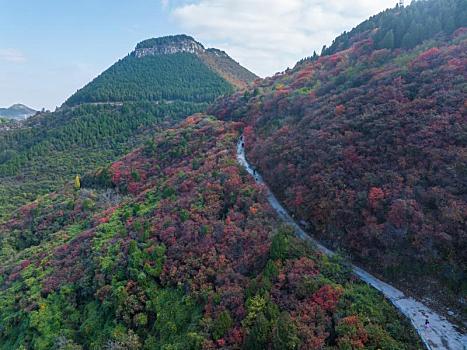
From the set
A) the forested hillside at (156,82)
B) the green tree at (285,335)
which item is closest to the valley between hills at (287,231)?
the green tree at (285,335)

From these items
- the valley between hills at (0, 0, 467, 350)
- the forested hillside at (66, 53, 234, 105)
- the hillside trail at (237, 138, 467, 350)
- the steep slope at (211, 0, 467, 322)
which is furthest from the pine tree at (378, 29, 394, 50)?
the forested hillside at (66, 53, 234, 105)

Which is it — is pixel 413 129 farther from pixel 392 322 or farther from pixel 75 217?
pixel 75 217

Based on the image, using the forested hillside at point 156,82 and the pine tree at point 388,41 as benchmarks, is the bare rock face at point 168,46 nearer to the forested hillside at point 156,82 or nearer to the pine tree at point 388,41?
the forested hillside at point 156,82

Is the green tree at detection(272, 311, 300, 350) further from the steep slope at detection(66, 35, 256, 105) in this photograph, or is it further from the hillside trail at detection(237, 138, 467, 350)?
the steep slope at detection(66, 35, 256, 105)

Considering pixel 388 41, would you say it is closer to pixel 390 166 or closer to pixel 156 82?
pixel 390 166

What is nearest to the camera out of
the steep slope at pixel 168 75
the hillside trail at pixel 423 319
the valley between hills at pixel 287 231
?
the hillside trail at pixel 423 319

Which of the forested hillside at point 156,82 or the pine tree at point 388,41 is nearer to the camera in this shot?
the pine tree at point 388,41
